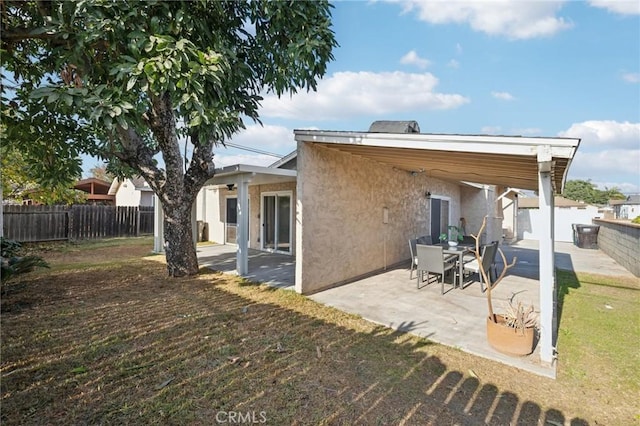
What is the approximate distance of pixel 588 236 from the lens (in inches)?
603

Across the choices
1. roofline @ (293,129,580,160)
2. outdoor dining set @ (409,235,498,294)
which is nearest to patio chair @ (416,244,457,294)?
outdoor dining set @ (409,235,498,294)

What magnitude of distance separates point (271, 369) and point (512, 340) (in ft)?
9.78

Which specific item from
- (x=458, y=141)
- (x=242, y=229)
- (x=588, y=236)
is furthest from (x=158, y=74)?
(x=588, y=236)

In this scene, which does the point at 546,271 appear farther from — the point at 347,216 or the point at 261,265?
the point at 261,265

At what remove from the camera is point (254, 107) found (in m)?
6.81

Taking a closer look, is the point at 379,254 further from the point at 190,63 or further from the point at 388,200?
the point at 190,63

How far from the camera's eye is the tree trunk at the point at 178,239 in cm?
718

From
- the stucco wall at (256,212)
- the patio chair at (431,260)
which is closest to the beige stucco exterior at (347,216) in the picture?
the patio chair at (431,260)

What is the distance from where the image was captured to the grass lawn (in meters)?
2.67

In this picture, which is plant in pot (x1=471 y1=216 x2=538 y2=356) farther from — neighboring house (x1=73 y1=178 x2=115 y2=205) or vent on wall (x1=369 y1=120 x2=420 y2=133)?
neighboring house (x1=73 y1=178 x2=115 y2=205)

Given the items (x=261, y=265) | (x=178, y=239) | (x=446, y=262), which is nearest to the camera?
(x=446, y=262)

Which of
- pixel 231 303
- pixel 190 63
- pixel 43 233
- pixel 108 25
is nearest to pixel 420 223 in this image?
pixel 231 303

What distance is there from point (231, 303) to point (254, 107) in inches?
166

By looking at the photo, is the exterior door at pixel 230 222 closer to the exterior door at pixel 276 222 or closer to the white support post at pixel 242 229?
the exterior door at pixel 276 222
